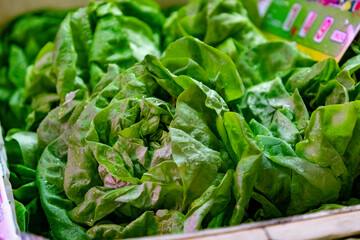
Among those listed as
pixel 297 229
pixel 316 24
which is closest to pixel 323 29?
pixel 316 24

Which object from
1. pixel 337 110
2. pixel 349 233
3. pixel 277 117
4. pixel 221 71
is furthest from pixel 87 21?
pixel 349 233

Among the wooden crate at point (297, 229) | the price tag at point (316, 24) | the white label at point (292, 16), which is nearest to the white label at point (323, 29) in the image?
the price tag at point (316, 24)

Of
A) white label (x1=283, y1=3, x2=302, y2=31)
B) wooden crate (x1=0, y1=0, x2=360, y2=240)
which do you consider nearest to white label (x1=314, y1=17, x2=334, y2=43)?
white label (x1=283, y1=3, x2=302, y2=31)

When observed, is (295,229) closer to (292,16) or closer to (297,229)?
(297,229)

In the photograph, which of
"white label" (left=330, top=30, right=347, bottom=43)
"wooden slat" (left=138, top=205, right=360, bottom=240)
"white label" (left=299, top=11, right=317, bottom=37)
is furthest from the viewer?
"white label" (left=299, top=11, right=317, bottom=37)

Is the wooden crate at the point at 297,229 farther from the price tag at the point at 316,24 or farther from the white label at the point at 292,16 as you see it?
the white label at the point at 292,16

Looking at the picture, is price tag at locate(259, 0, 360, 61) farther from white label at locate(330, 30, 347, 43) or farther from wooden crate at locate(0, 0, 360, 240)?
wooden crate at locate(0, 0, 360, 240)
